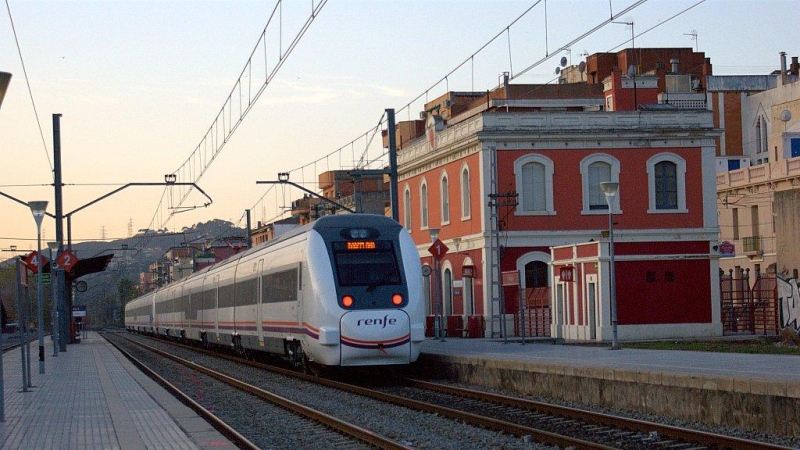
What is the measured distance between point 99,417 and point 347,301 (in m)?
7.39

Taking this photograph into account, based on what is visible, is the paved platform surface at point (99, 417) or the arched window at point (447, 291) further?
the arched window at point (447, 291)

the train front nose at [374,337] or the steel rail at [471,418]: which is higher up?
the train front nose at [374,337]

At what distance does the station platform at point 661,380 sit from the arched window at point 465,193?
795 inches

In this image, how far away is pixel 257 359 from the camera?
125 ft

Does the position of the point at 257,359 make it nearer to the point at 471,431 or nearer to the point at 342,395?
the point at 342,395

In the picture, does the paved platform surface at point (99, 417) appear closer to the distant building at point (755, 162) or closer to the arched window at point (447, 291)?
the arched window at point (447, 291)

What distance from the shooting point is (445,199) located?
167ft

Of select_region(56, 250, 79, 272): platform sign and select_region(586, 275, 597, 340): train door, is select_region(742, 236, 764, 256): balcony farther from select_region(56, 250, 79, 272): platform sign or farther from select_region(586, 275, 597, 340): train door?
select_region(56, 250, 79, 272): platform sign

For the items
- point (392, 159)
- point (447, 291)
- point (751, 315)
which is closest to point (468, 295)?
point (447, 291)

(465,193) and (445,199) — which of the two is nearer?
(465,193)

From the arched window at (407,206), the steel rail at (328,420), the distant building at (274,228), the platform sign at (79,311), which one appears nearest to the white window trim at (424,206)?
the arched window at (407,206)

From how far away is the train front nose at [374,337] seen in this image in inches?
953

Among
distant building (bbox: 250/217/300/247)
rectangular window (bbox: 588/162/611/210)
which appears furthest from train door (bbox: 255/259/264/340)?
distant building (bbox: 250/217/300/247)

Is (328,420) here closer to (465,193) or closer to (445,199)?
(465,193)
